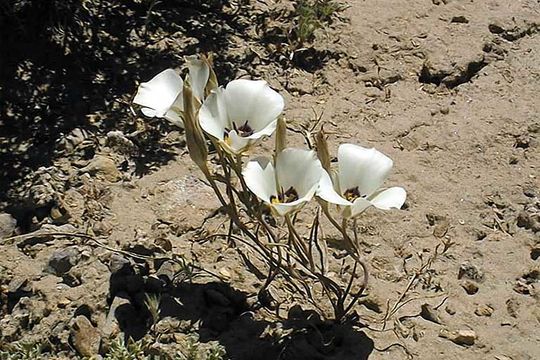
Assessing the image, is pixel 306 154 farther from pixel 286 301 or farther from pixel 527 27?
pixel 527 27

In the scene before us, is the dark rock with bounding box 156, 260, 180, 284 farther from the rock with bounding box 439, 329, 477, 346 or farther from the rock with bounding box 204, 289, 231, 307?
the rock with bounding box 439, 329, 477, 346

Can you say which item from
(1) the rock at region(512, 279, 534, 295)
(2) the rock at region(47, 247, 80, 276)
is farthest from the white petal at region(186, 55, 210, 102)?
(1) the rock at region(512, 279, 534, 295)

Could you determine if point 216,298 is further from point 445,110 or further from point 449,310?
point 445,110

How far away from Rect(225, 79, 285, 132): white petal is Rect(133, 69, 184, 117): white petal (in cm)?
15

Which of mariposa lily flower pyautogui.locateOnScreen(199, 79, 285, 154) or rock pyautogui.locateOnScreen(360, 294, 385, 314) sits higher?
mariposa lily flower pyautogui.locateOnScreen(199, 79, 285, 154)

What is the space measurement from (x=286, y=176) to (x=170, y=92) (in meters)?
0.42

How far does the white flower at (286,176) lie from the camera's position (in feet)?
8.29

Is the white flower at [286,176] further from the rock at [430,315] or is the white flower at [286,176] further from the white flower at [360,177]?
the rock at [430,315]

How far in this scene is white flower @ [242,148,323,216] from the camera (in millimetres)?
2527

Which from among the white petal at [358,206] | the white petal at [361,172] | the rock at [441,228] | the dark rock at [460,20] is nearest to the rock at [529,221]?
the rock at [441,228]

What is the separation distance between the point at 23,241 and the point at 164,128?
0.81 meters

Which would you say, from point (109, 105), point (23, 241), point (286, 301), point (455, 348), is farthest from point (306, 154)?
point (109, 105)

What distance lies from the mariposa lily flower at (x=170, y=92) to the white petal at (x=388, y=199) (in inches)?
22.2

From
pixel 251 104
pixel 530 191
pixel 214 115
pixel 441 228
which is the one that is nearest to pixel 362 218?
pixel 441 228
